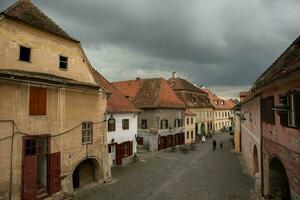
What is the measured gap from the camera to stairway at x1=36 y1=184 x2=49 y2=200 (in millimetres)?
13833

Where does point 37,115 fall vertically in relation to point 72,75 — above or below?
below

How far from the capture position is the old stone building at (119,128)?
23.1 metres

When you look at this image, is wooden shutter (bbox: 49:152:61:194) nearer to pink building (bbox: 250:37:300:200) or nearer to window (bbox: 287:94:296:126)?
pink building (bbox: 250:37:300:200)

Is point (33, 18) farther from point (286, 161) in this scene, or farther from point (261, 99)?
point (286, 161)

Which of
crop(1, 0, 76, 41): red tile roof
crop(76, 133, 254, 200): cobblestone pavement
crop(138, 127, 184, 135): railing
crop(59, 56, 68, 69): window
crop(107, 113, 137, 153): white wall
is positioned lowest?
crop(76, 133, 254, 200): cobblestone pavement

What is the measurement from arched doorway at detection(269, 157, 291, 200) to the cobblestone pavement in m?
3.22

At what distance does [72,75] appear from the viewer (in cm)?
1625

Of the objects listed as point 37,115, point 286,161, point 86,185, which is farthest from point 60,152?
point 286,161

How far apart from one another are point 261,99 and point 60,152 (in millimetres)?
11962

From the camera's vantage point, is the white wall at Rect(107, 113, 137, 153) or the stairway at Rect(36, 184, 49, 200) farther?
the white wall at Rect(107, 113, 137, 153)

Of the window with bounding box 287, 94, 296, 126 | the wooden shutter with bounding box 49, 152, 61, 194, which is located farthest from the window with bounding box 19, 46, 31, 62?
the window with bounding box 287, 94, 296, 126

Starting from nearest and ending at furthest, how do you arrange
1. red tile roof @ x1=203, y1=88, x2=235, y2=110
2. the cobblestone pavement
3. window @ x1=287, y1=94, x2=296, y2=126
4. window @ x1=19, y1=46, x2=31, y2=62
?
1. window @ x1=287, y1=94, x2=296, y2=126
2. window @ x1=19, y1=46, x2=31, y2=62
3. the cobblestone pavement
4. red tile roof @ x1=203, y1=88, x2=235, y2=110

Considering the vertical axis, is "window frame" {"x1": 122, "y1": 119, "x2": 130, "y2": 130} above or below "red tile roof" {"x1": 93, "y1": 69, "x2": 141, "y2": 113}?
below

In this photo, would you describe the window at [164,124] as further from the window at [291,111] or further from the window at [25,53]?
the window at [291,111]
